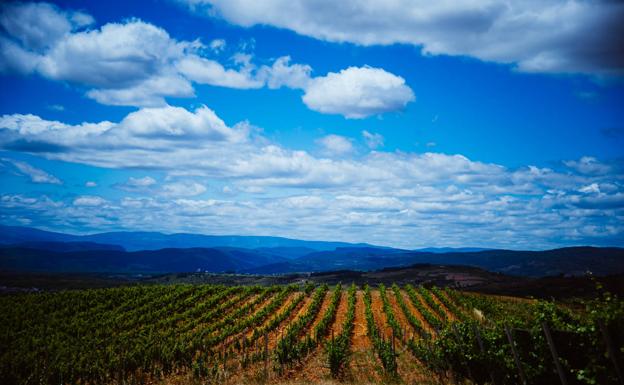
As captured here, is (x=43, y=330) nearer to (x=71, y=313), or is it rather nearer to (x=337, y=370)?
(x=71, y=313)

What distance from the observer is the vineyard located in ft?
39.9

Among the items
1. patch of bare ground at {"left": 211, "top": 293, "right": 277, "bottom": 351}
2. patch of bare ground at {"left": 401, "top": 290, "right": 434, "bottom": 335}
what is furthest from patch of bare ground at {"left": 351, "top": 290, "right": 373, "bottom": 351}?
patch of bare ground at {"left": 211, "top": 293, "right": 277, "bottom": 351}

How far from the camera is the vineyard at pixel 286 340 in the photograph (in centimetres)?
1217

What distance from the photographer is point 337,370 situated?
19859mm

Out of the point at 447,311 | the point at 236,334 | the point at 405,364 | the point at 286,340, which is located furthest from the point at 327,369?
the point at 447,311

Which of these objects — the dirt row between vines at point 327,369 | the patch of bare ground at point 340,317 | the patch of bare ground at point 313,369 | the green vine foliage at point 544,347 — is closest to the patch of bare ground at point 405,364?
the dirt row between vines at point 327,369

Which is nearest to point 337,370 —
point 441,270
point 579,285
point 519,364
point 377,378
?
point 377,378

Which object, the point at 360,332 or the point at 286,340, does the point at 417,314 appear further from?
the point at 286,340

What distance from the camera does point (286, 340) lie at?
77.1 feet

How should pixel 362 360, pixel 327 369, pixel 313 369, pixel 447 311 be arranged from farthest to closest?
pixel 447 311 < pixel 362 360 < pixel 313 369 < pixel 327 369

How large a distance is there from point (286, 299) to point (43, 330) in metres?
21.4

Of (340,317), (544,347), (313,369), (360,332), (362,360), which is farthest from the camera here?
(340,317)

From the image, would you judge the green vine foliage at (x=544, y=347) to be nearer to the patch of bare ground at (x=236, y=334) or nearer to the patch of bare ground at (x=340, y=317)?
the patch of bare ground at (x=340, y=317)

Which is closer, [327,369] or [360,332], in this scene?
[327,369]
